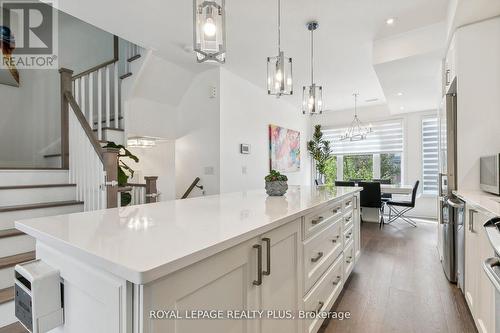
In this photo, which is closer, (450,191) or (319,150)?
(450,191)

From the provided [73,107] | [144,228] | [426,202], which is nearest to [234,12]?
[73,107]

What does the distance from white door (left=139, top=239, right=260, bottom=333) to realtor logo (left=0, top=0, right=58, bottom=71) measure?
5.09 meters

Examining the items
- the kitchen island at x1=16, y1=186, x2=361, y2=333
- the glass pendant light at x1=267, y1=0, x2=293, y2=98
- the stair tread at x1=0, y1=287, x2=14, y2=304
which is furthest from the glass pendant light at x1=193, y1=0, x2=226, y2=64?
the stair tread at x1=0, y1=287, x2=14, y2=304

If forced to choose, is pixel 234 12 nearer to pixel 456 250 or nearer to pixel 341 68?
pixel 341 68

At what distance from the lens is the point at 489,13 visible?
221cm

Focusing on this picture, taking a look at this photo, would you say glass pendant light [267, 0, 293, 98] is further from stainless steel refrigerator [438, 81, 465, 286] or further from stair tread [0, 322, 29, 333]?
stair tread [0, 322, 29, 333]

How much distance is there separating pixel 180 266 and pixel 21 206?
107 inches

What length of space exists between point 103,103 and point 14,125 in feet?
4.71

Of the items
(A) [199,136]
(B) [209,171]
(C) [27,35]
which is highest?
(C) [27,35]

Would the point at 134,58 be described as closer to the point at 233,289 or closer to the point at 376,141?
the point at 233,289

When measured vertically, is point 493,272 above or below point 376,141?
below

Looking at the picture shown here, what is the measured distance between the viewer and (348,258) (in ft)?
8.14

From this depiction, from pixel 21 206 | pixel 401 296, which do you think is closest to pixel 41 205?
pixel 21 206

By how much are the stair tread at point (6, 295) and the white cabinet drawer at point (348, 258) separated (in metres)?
2.58
